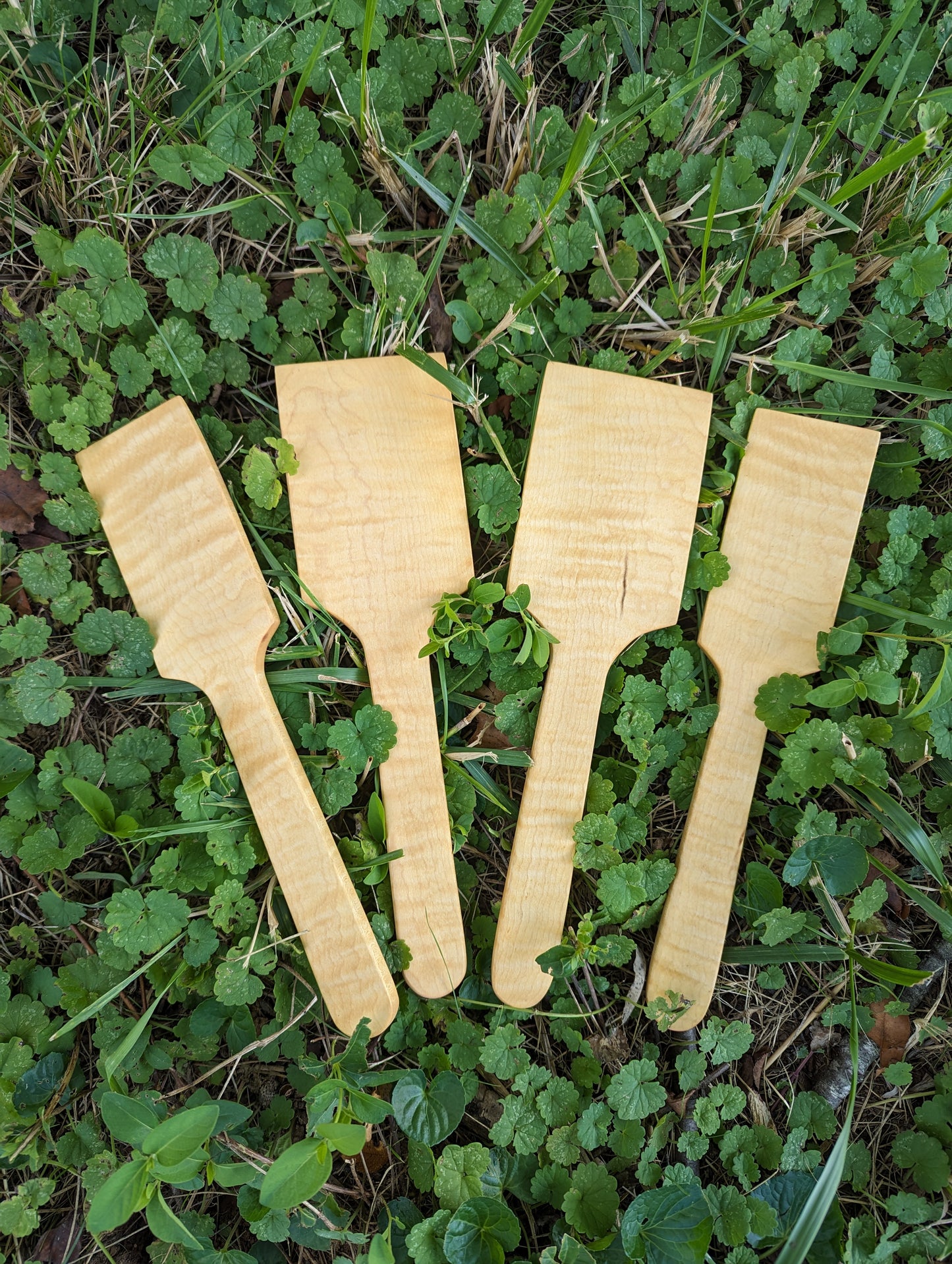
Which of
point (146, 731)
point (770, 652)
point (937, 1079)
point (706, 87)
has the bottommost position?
point (937, 1079)

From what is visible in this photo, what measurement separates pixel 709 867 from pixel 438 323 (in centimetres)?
149

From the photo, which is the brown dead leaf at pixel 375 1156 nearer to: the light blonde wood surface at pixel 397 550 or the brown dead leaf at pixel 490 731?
the light blonde wood surface at pixel 397 550

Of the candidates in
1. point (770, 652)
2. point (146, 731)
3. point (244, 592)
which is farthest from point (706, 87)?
point (146, 731)

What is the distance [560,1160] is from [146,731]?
1.41 metres

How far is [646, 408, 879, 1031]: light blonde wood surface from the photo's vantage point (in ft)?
6.99

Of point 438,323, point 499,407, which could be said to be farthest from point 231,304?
point 499,407

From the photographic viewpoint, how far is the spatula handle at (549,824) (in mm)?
2104

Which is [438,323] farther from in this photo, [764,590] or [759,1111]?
[759,1111]

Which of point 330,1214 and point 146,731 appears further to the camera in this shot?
point 146,731

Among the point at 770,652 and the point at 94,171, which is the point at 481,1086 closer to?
the point at 770,652

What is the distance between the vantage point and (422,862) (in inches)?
82.4

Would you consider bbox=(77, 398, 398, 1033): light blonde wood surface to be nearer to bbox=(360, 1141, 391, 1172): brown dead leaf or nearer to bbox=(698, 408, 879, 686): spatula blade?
bbox=(360, 1141, 391, 1172): brown dead leaf

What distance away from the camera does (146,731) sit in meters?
2.14

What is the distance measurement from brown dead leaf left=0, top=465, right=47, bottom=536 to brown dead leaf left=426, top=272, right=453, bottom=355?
103 centimetres
